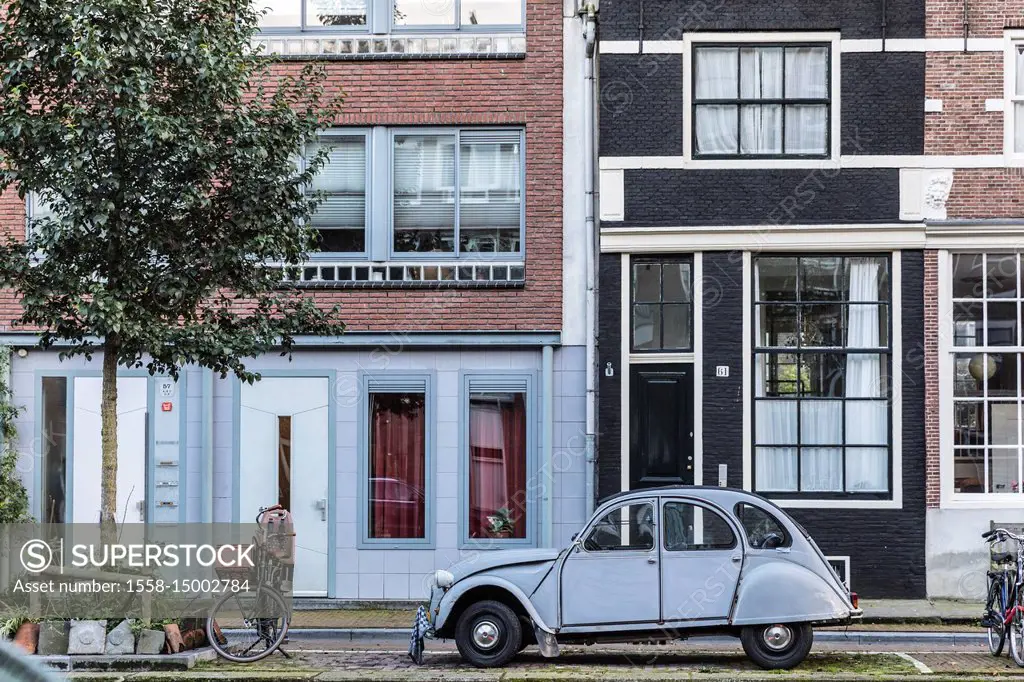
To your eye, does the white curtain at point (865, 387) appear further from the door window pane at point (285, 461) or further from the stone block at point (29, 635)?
the stone block at point (29, 635)

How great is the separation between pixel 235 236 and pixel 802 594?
6.37 meters

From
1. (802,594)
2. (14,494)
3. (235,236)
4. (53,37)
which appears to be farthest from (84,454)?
(802,594)

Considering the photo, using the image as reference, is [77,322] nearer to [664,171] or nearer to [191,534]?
[191,534]

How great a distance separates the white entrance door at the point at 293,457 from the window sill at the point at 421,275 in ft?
4.50

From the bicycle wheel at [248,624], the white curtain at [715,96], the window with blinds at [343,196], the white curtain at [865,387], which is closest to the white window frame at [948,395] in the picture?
the white curtain at [865,387]

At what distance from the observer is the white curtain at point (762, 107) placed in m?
15.6

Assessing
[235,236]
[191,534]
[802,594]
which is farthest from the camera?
[191,534]

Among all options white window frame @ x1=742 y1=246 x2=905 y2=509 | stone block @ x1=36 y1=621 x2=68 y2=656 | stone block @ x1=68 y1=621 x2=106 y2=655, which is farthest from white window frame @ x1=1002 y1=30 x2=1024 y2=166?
stone block @ x1=36 y1=621 x2=68 y2=656

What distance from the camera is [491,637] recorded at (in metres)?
10.7

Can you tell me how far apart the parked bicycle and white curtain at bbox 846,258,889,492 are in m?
3.90

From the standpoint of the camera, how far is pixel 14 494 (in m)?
15.4

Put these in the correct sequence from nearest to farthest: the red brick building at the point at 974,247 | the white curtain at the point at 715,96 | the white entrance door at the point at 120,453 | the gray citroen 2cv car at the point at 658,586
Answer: the gray citroen 2cv car at the point at 658,586 < the red brick building at the point at 974,247 < the white curtain at the point at 715,96 < the white entrance door at the point at 120,453

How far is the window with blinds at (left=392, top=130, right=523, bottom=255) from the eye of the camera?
15.9 metres

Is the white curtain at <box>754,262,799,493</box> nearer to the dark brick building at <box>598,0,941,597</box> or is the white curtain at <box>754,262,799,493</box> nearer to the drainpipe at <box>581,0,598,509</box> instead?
the dark brick building at <box>598,0,941,597</box>
